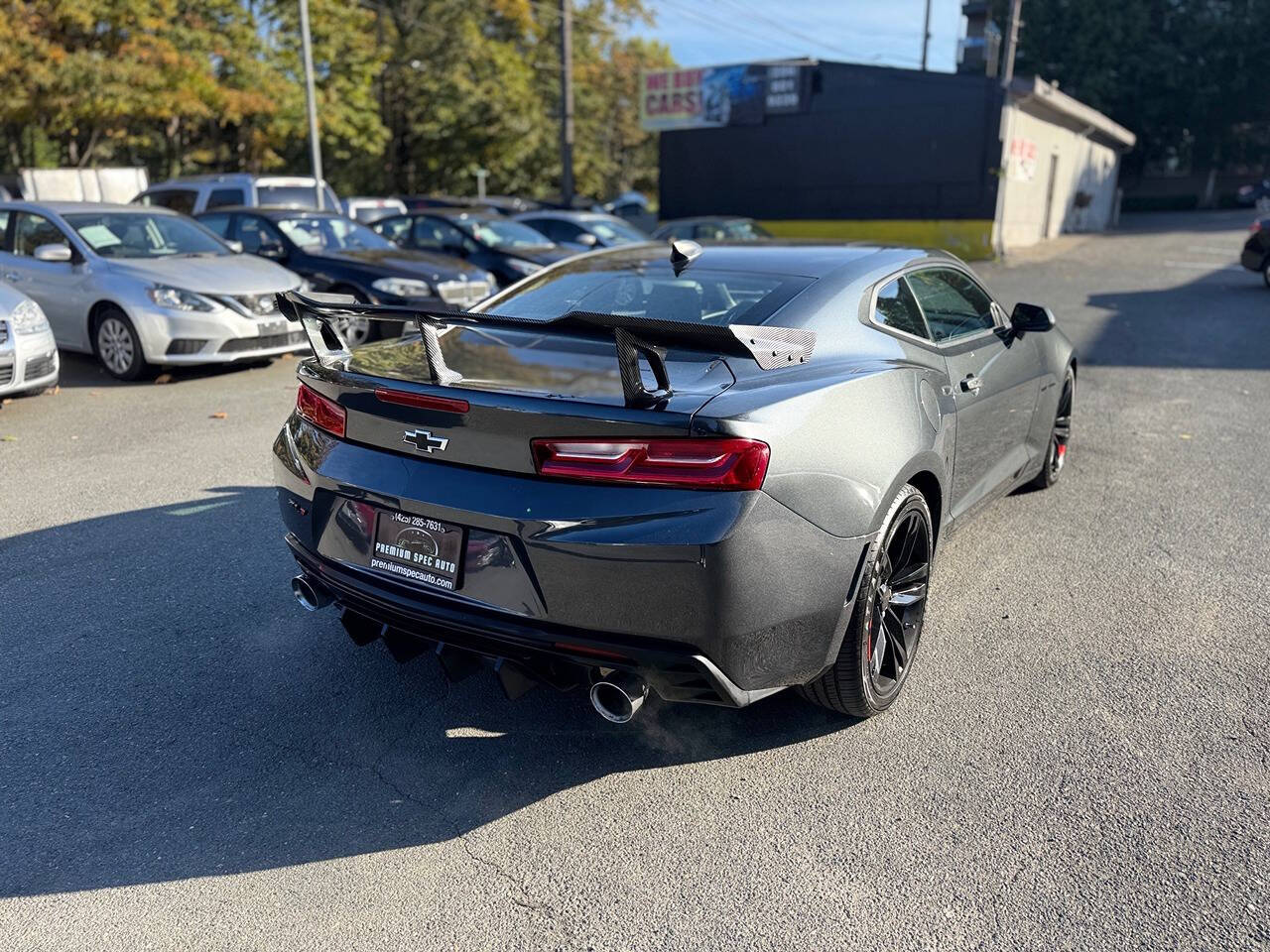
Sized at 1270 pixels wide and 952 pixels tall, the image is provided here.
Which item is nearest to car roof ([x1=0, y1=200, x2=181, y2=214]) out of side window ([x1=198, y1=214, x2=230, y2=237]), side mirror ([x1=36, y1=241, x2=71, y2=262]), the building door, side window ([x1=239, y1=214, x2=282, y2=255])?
side mirror ([x1=36, y1=241, x2=71, y2=262])

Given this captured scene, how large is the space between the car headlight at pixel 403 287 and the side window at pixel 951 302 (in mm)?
6871

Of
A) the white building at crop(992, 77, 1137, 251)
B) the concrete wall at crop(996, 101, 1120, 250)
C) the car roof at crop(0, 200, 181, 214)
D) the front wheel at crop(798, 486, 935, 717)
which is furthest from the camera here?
the concrete wall at crop(996, 101, 1120, 250)

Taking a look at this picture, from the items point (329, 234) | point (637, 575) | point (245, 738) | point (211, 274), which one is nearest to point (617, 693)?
point (637, 575)

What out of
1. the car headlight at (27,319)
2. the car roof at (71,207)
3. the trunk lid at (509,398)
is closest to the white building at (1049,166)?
the car roof at (71,207)

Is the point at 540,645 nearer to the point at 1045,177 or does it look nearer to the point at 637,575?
the point at 637,575

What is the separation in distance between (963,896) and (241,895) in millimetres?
1816

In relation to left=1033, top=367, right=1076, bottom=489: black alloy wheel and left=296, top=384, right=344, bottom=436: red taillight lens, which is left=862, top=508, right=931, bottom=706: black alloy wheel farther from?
left=1033, top=367, right=1076, bottom=489: black alloy wheel

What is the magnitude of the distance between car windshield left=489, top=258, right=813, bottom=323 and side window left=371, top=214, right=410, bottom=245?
1005cm

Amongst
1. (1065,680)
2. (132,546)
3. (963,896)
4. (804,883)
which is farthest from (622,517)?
(132,546)

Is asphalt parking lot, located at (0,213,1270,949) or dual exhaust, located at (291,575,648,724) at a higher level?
dual exhaust, located at (291,575,648,724)

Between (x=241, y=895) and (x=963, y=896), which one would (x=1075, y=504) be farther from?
(x=241, y=895)

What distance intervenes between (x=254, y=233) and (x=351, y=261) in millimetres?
1592

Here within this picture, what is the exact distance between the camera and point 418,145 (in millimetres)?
40438

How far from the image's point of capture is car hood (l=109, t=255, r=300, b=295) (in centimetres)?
878
